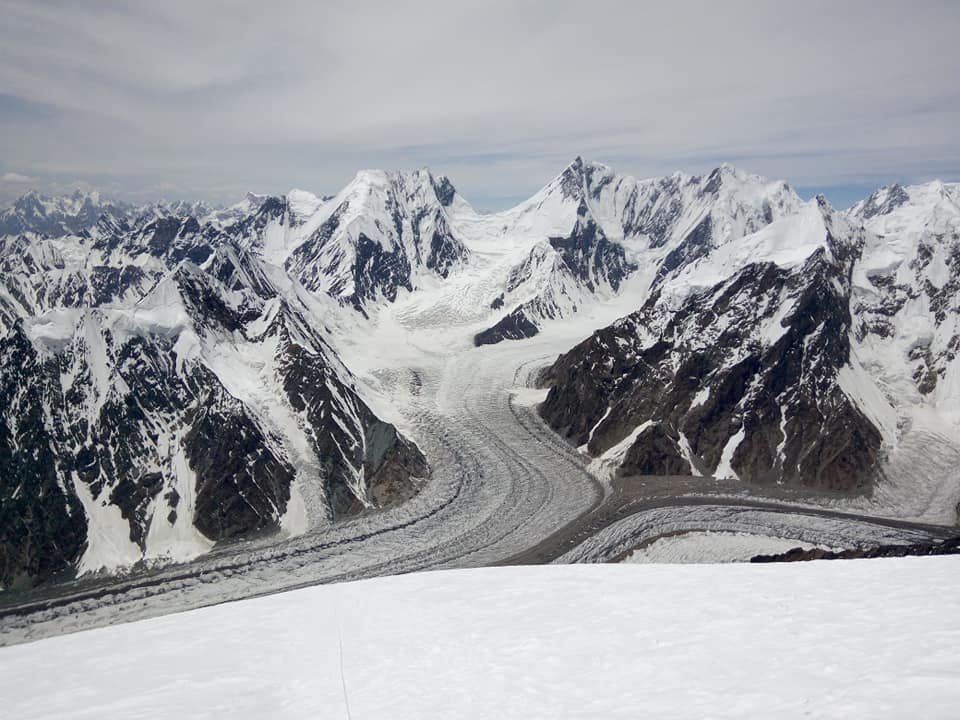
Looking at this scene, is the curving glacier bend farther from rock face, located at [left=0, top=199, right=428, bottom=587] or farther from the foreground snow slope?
the foreground snow slope

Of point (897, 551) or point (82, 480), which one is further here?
point (82, 480)

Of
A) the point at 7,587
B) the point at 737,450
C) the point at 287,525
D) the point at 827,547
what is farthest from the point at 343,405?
the point at 827,547

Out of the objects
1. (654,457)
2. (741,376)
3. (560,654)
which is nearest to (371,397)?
(654,457)

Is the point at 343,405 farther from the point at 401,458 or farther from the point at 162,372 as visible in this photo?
the point at 162,372

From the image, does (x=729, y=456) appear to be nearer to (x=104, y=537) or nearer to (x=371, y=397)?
(x=371, y=397)

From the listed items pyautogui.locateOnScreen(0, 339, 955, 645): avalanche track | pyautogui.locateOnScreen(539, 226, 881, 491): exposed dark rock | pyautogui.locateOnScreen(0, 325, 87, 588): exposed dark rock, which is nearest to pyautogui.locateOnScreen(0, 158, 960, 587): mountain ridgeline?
pyautogui.locateOnScreen(0, 325, 87, 588): exposed dark rock

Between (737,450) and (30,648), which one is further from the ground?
(30,648)
